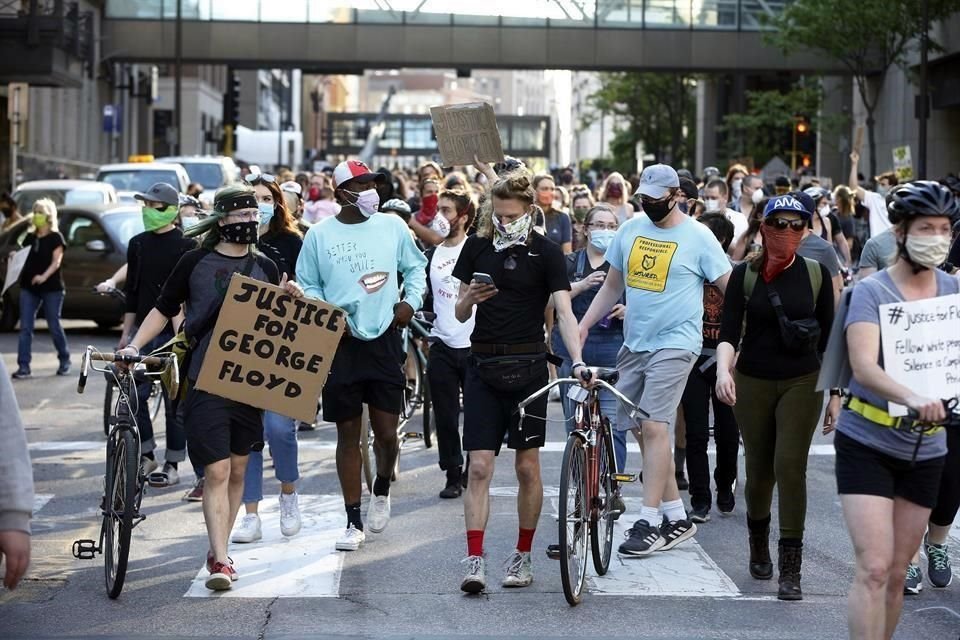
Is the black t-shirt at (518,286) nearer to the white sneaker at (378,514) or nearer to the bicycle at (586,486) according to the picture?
the bicycle at (586,486)

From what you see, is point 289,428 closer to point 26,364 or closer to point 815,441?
point 815,441

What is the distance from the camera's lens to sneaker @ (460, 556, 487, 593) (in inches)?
300

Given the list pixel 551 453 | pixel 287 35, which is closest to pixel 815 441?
pixel 551 453

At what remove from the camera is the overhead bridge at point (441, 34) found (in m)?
49.6

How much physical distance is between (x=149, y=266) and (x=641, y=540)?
A: 13.0 feet

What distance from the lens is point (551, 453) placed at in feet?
40.6

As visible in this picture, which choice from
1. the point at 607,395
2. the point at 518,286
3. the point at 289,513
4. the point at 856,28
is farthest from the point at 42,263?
the point at 856,28

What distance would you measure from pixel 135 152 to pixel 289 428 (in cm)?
6012

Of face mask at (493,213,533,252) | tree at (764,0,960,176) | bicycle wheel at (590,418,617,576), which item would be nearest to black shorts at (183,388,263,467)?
face mask at (493,213,533,252)

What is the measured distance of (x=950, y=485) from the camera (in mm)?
7531

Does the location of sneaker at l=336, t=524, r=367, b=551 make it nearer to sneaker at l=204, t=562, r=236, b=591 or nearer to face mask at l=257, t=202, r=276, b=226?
sneaker at l=204, t=562, r=236, b=591

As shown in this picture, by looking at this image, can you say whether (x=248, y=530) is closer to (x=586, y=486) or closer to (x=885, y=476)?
(x=586, y=486)

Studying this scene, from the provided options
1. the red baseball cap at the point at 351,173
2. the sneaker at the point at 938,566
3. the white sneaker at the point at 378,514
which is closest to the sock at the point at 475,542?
the white sneaker at the point at 378,514

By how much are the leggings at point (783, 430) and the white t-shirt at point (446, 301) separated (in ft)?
8.58
